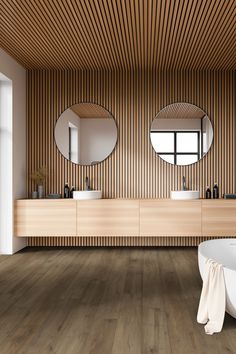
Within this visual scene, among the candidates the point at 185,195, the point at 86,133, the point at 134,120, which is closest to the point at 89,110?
the point at 86,133

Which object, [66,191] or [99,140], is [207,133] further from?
[66,191]

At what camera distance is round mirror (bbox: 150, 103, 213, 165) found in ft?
19.1

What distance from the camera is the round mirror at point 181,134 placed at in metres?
5.83

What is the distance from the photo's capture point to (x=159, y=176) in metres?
5.86

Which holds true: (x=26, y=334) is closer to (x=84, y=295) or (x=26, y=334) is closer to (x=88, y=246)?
(x=84, y=295)

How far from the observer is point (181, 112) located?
582 centimetres

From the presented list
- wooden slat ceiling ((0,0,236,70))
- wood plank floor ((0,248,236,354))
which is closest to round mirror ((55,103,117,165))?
wooden slat ceiling ((0,0,236,70))

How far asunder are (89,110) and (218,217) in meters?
2.49

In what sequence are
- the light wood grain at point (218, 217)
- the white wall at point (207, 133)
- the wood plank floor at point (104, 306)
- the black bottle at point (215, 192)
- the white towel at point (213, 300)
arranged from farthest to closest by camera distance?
the white wall at point (207, 133) → the black bottle at point (215, 192) → the light wood grain at point (218, 217) → the white towel at point (213, 300) → the wood plank floor at point (104, 306)

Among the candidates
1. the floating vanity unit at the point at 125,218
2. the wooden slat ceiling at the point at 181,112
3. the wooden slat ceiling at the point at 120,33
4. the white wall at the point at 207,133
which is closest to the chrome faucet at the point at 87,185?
the floating vanity unit at the point at 125,218

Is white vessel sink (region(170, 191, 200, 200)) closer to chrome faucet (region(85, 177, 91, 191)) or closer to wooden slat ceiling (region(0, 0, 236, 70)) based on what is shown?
chrome faucet (region(85, 177, 91, 191))

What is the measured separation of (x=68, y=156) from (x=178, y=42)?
2.36m

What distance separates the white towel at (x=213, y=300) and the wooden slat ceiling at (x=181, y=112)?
3.35 meters

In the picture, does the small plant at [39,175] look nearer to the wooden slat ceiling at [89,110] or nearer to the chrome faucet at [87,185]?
the chrome faucet at [87,185]
